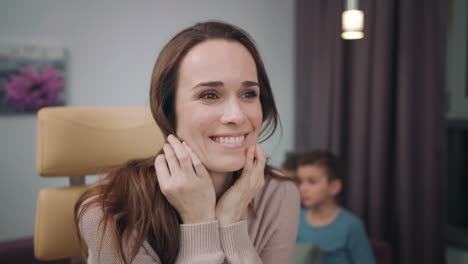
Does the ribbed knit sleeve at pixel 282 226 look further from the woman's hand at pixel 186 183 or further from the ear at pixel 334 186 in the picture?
the ear at pixel 334 186

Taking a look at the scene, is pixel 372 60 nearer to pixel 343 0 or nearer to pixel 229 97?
pixel 343 0

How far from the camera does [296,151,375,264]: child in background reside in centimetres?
170

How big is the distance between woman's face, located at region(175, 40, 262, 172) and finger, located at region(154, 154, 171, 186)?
0.08 meters

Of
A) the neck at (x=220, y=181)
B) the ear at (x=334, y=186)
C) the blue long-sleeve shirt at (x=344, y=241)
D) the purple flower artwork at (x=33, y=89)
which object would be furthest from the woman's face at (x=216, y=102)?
the purple flower artwork at (x=33, y=89)

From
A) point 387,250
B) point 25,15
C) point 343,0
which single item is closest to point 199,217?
point 387,250

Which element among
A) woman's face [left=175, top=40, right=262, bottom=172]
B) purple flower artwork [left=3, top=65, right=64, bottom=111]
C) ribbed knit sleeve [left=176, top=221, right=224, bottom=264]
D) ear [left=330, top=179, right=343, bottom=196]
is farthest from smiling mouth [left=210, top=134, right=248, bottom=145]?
purple flower artwork [left=3, top=65, right=64, bottom=111]

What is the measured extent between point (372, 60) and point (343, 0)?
52cm

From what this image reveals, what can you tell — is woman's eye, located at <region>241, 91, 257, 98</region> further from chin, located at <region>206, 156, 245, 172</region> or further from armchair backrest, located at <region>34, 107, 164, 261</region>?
armchair backrest, located at <region>34, 107, 164, 261</region>

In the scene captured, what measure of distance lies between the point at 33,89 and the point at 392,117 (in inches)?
81.7

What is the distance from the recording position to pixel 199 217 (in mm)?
955

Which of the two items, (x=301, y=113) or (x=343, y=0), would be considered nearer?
(x=343, y=0)

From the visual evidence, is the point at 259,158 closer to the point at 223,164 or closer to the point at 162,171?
the point at 223,164

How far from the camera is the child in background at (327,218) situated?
1.70 meters

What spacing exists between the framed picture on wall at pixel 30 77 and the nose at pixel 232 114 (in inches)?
66.7
